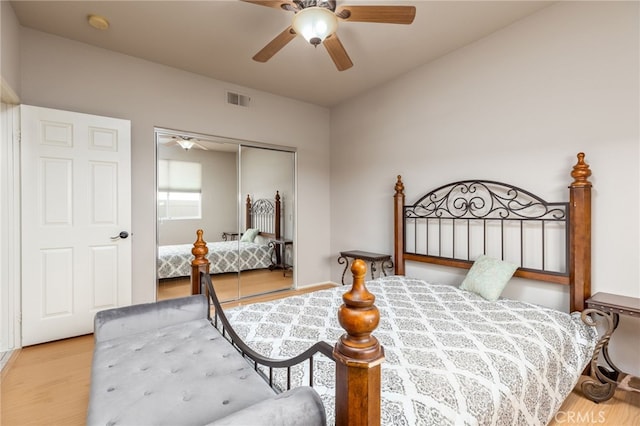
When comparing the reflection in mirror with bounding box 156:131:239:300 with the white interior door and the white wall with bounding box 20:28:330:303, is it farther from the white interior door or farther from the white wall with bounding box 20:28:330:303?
the white interior door

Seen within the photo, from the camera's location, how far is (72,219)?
2789 millimetres

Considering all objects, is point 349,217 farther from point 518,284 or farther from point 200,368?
point 200,368

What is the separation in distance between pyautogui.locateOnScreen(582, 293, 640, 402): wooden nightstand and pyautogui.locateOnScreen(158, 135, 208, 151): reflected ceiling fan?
403 centimetres

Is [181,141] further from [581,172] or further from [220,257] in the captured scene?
[581,172]

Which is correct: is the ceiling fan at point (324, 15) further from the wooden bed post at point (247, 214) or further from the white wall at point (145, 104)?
the wooden bed post at point (247, 214)

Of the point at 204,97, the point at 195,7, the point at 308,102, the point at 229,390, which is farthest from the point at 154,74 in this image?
the point at 229,390

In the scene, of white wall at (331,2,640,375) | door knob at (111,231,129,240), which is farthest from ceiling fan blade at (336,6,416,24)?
door knob at (111,231,129,240)

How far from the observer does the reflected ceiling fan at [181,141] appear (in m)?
3.45

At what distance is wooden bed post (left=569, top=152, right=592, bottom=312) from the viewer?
2.16m

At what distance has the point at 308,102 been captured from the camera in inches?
182

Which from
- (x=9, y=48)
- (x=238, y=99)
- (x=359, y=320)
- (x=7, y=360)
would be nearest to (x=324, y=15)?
(x=359, y=320)

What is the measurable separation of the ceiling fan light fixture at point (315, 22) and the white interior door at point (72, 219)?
2.20m

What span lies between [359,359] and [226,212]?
3414mm

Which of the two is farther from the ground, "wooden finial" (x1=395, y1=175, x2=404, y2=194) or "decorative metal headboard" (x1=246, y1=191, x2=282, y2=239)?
"wooden finial" (x1=395, y1=175, x2=404, y2=194)
